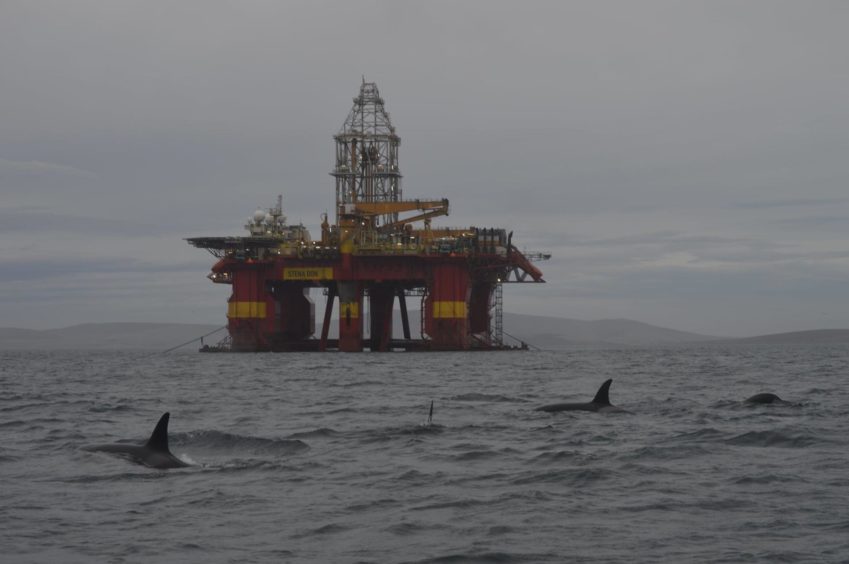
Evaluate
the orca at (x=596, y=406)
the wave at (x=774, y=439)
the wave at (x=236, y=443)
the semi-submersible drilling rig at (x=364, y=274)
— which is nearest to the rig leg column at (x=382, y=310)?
the semi-submersible drilling rig at (x=364, y=274)

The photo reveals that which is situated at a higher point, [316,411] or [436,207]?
[436,207]

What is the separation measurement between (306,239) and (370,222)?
6828 mm

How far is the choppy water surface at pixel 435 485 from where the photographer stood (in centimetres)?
1573

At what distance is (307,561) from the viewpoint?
49.1ft

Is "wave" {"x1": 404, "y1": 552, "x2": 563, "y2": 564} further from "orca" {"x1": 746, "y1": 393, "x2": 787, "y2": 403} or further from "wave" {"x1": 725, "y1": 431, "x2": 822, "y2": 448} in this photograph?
"orca" {"x1": 746, "y1": 393, "x2": 787, "y2": 403}

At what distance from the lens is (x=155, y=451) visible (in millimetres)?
A: 23375

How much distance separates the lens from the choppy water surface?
15.7 m

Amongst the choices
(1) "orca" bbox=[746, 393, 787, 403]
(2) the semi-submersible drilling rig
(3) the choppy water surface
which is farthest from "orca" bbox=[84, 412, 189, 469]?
(2) the semi-submersible drilling rig

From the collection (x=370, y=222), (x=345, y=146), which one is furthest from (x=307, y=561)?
(x=345, y=146)

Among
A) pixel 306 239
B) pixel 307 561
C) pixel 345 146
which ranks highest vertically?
pixel 345 146

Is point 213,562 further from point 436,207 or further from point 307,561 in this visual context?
point 436,207

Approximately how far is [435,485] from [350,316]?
88457 millimetres

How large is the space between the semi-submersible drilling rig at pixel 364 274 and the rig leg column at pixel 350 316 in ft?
0.31

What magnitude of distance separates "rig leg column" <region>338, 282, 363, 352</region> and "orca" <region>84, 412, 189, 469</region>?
8214 cm
